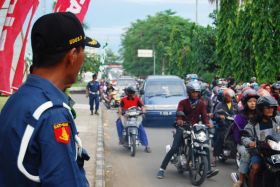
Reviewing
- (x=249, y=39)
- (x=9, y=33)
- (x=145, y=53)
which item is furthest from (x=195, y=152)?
(x=145, y=53)

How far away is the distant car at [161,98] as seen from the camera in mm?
18438

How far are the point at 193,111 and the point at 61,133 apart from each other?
7421mm

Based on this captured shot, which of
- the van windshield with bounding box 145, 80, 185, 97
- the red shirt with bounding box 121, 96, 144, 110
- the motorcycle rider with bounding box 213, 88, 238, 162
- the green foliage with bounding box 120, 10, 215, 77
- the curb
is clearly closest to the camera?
the curb

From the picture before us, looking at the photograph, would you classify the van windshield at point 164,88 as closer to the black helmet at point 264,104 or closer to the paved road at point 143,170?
the paved road at point 143,170

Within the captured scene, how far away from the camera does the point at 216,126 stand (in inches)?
440

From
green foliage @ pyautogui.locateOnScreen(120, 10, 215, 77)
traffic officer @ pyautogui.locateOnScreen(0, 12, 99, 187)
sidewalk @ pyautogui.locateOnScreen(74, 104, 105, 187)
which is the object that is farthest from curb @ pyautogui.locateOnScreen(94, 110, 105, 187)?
green foliage @ pyautogui.locateOnScreen(120, 10, 215, 77)

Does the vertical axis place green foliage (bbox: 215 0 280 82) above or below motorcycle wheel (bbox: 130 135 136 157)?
above

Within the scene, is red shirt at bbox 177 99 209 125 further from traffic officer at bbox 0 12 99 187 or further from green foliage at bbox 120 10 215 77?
green foliage at bbox 120 10 215 77

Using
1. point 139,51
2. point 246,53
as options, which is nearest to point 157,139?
point 246,53

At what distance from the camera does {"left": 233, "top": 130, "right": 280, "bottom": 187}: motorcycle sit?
5.97 metres

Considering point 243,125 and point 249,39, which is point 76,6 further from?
point 249,39

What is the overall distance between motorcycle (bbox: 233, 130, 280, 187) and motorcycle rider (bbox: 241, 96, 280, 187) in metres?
0.07

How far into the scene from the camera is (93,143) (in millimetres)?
14023

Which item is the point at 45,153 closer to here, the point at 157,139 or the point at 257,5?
the point at 157,139
